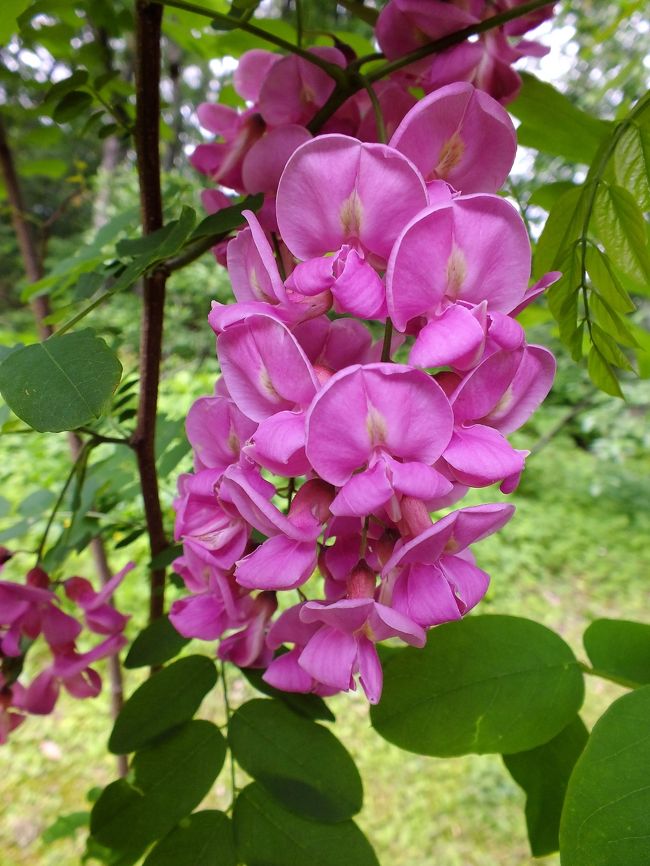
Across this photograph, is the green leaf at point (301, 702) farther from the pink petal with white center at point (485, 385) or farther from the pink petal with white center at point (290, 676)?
A: the pink petal with white center at point (485, 385)

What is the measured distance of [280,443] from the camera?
0.37m

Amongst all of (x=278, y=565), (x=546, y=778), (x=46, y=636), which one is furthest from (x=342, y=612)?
(x=46, y=636)

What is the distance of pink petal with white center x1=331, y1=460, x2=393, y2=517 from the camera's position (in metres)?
0.36

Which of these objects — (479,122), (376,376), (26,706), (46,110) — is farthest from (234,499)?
(46,110)

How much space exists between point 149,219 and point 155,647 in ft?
1.42

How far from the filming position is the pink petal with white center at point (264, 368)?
382mm

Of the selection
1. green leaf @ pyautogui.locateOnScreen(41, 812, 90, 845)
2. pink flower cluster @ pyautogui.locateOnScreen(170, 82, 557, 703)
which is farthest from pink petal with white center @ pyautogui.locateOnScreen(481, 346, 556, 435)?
green leaf @ pyautogui.locateOnScreen(41, 812, 90, 845)

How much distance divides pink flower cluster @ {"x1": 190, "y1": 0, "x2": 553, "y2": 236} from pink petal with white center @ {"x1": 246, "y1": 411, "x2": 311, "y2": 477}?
23 cm

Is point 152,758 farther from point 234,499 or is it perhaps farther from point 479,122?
point 479,122

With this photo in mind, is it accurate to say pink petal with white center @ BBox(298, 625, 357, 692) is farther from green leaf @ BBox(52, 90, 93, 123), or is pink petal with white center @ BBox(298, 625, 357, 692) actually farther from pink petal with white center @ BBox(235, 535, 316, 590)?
green leaf @ BBox(52, 90, 93, 123)

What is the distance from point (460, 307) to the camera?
0.37m

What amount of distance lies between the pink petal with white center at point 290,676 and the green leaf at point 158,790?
0.16 m

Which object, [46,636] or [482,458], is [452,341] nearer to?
[482,458]

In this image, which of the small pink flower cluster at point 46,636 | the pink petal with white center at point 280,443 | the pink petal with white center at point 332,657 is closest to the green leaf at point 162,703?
the small pink flower cluster at point 46,636
